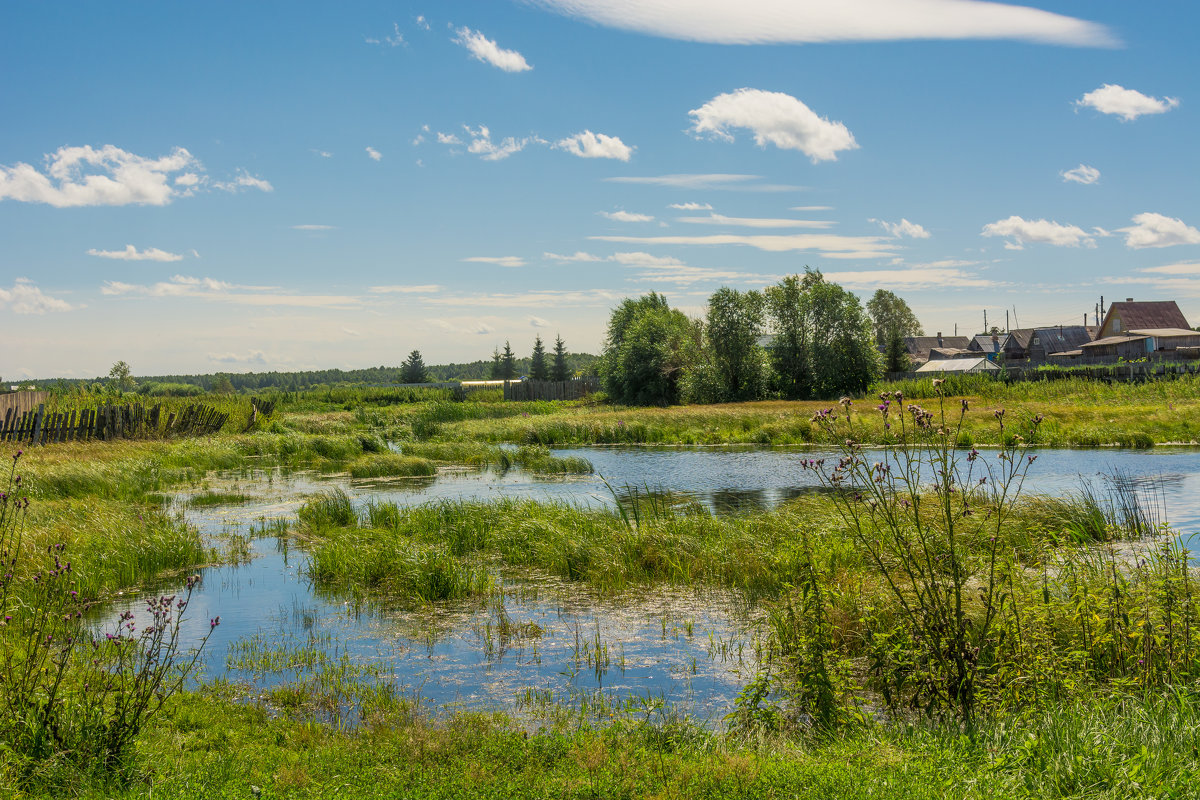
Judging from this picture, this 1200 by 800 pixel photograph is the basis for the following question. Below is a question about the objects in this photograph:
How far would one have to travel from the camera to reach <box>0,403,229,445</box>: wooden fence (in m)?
24.2

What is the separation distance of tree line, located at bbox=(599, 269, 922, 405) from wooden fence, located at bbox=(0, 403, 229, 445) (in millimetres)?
30292

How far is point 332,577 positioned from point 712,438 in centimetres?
2261

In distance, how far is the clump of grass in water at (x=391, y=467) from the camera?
23.8m

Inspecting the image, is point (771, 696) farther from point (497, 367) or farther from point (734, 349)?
point (497, 367)

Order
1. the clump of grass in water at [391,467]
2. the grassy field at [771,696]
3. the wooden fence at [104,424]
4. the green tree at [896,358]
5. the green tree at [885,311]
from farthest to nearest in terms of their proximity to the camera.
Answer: the green tree at [885,311]
the green tree at [896,358]
the wooden fence at [104,424]
the clump of grass in water at [391,467]
the grassy field at [771,696]

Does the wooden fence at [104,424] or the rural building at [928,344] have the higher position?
the rural building at [928,344]

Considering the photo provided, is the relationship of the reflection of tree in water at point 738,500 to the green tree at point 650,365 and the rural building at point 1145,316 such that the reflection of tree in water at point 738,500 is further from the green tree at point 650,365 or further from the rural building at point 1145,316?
Answer: the rural building at point 1145,316

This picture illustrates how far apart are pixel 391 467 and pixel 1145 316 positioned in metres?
72.8

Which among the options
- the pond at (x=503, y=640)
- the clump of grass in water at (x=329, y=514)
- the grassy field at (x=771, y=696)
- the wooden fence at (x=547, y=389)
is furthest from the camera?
the wooden fence at (x=547, y=389)

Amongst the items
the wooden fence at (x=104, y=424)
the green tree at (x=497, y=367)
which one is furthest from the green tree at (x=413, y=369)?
the wooden fence at (x=104, y=424)

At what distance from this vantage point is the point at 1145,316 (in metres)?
72.1

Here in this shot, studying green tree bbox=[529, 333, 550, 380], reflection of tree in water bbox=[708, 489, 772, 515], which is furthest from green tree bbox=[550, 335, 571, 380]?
reflection of tree in water bbox=[708, 489, 772, 515]

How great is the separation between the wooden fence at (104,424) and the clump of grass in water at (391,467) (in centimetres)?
900

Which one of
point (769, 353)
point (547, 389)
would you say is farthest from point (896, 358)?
point (547, 389)
